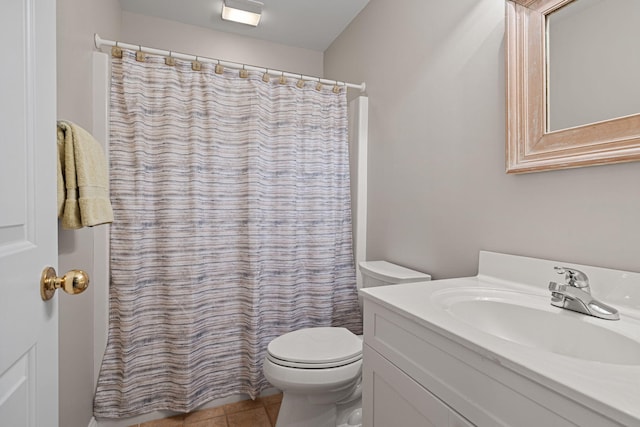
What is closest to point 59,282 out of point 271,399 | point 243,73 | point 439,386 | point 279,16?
point 439,386

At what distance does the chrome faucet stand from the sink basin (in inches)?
0.8

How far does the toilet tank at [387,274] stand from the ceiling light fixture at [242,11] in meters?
1.76

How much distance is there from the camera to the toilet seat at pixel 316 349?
137 centimetres

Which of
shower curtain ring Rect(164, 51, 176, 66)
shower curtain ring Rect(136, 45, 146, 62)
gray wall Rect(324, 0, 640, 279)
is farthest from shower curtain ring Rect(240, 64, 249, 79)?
gray wall Rect(324, 0, 640, 279)

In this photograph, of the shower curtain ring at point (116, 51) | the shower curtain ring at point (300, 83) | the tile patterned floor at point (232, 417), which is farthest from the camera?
the shower curtain ring at point (300, 83)

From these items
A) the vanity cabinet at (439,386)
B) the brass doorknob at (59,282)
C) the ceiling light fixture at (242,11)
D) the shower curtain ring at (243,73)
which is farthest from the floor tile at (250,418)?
the ceiling light fixture at (242,11)

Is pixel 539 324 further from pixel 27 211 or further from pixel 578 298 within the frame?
pixel 27 211

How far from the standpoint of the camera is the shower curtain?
161 centimetres

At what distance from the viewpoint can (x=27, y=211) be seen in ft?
2.03

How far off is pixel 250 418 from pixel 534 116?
75.9 inches

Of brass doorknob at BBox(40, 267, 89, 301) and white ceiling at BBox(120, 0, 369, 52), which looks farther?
white ceiling at BBox(120, 0, 369, 52)

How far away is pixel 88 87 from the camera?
1.49 metres

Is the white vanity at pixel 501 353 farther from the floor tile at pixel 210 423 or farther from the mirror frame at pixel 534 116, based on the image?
the floor tile at pixel 210 423

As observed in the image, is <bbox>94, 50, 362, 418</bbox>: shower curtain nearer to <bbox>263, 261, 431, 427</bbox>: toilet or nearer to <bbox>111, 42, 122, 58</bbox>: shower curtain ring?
<bbox>111, 42, 122, 58</bbox>: shower curtain ring
